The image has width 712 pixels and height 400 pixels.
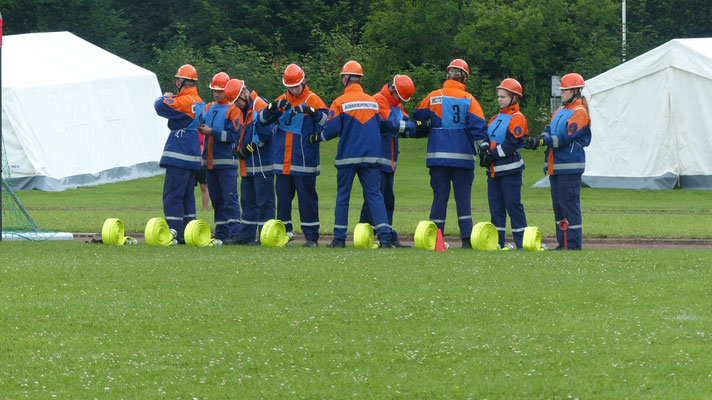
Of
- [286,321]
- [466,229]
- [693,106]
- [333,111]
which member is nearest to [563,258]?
[466,229]

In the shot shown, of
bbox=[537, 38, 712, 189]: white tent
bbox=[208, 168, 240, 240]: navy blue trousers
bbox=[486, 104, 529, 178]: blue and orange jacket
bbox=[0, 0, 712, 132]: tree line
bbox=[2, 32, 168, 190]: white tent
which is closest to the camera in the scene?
bbox=[486, 104, 529, 178]: blue and orange jacket

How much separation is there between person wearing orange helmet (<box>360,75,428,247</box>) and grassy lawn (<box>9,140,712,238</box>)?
2626 millimetres

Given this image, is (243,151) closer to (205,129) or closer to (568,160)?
(205,129)

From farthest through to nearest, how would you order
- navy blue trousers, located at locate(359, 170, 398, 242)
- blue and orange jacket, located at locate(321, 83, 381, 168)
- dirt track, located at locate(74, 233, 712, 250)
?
1. dirt track, located at locate(74, 233, 712, 250)
2. navy blue trousers, located at locate(359, 170, 398, 242)
3. blue and orange jacket, located at locate(321, 83, 381, 168)

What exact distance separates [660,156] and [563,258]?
15601 millimetres

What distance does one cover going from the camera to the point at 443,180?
44.8 ft

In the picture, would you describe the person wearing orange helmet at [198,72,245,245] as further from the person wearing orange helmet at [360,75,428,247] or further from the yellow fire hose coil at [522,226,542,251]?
the yellow fire hose coil at [522,226,542,251]

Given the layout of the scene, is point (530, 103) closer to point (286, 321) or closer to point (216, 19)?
point (216, 19)

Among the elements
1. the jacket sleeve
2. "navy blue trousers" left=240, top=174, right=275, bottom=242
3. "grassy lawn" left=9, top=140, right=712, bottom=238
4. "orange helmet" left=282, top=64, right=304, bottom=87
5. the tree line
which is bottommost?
"grassy lawn" left=9, top=140, right=712, bottom=238

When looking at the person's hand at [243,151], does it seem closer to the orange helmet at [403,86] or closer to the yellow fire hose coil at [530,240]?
the orange helmet at [403,86]

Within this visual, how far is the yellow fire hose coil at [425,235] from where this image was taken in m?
13.1

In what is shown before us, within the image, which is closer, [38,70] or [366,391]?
[366,391]

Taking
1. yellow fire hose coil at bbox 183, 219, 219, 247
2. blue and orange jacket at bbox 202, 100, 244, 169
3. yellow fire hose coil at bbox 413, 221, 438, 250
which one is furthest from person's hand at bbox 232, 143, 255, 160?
yellow fire hose coil at bbox 413, 221, 438, 250

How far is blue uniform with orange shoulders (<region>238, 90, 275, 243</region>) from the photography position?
14.1 metres
